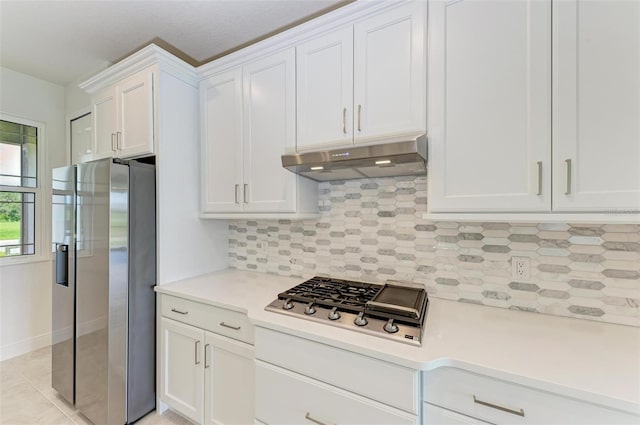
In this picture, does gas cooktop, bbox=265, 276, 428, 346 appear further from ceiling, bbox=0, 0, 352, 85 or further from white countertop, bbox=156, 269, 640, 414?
ceiling, bbox=0, 0, 352, 85

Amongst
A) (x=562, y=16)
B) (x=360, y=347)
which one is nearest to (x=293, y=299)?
(x=360, y=347)

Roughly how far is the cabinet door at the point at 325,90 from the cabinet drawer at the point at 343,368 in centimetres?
103

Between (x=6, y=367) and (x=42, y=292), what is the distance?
69 centimetres

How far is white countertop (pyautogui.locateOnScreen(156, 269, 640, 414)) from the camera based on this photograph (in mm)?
812

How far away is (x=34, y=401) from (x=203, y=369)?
1.55 m

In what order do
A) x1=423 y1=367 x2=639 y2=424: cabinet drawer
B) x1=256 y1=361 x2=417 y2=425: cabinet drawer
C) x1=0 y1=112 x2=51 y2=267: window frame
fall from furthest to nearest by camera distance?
x1=0 y1=112 x2=51 y2=267: window frame, x1=256 y1=361 x2=417 y2=425: cabinet drawer, x1=423 y1=367 x2=639 y2=424: cabinet drawer

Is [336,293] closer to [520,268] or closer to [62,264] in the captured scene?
[520,268]

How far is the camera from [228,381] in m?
1.54

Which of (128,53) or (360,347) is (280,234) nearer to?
(360,347)

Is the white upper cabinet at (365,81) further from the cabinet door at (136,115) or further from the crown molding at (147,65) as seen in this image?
the cabinet door at (136,115)

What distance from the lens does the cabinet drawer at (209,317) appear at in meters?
1.48

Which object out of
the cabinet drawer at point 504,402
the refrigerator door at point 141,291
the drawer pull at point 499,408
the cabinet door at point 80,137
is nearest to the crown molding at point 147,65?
the refrigerator door at point 141,291

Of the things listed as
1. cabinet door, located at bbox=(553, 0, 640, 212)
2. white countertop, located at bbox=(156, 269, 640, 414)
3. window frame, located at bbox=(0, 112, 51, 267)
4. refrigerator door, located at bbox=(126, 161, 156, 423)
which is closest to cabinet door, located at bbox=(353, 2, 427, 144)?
cabinet door, located at bbox=(553, 0, 640, 212)

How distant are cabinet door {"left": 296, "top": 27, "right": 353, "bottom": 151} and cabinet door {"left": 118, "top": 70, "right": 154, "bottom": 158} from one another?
3.52ft
